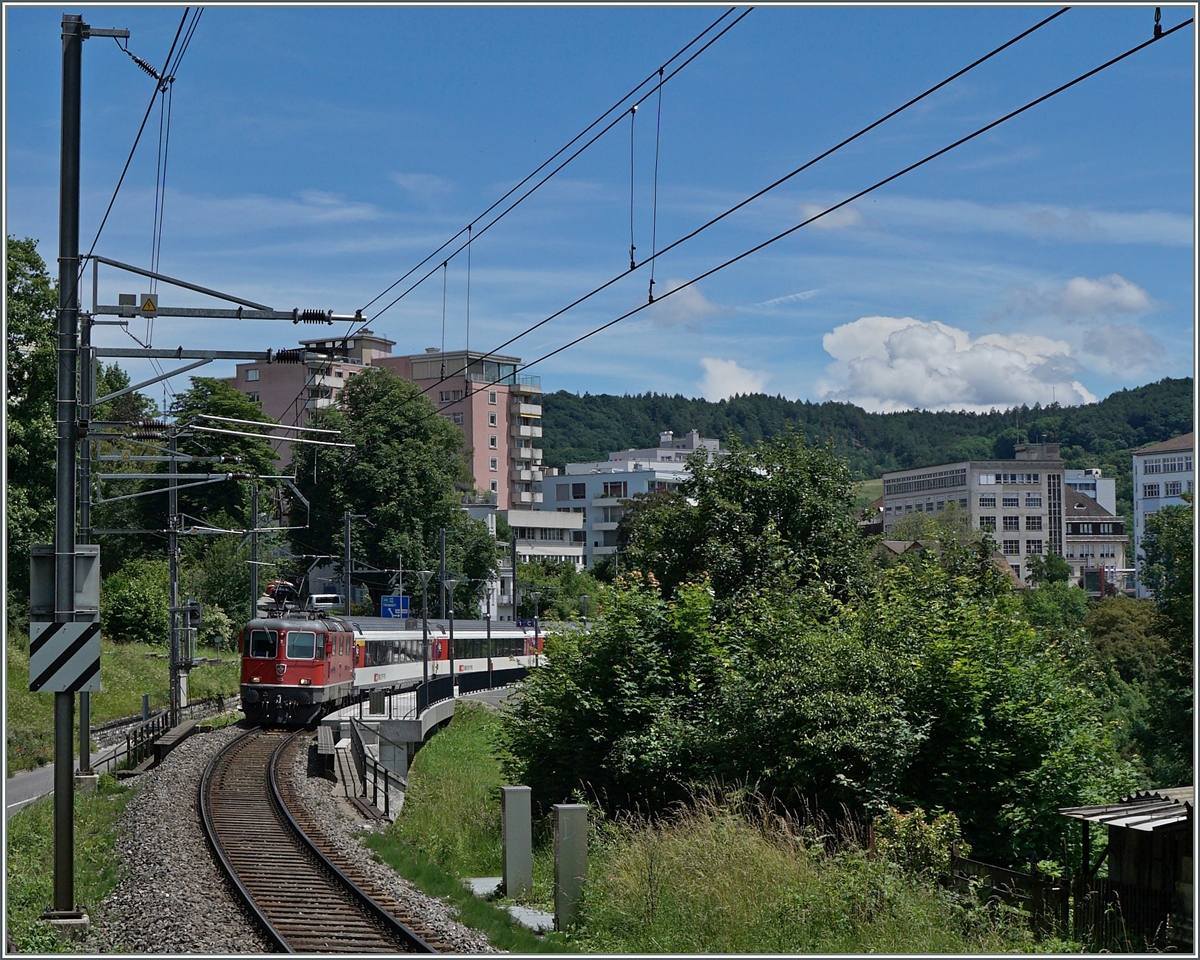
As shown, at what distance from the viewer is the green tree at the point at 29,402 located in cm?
3938

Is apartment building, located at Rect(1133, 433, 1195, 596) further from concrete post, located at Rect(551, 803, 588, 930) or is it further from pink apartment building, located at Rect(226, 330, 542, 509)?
concrete post, located at Rect(551, 803, 588, 930)

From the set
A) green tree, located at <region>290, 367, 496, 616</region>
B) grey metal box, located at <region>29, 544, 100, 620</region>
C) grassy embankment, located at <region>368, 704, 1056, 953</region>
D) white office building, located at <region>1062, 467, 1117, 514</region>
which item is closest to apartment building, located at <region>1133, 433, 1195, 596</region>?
white office building, located at <region>1062, 467, 1117, 514</region>

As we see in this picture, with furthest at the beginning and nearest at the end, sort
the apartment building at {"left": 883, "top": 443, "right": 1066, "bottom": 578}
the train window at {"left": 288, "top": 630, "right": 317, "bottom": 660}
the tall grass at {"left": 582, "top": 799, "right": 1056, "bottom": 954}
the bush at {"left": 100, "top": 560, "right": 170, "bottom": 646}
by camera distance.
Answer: the apartment building at {"left": 883, "top": 443, "right": 1066, "bottom": 578}
the bush at {"left": 100, "top": 560, "right": 170, "bottom": 646}
the train window at {"left": 288, "top": 630, "right": 317, "bottom": 660}
the tall grass at {"left": 582, "top": 799, "right": 1056, "bottom": 954}

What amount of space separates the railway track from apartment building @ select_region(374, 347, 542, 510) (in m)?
88.0

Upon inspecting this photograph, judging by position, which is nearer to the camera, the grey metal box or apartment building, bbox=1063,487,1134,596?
the grey metal box

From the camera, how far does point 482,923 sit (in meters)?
13.0

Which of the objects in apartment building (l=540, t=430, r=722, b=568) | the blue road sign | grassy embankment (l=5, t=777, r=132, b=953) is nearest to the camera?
grassy embankment (l=5, t=777, r=132, b=953)

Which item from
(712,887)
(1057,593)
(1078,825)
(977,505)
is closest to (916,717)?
(1078,825)

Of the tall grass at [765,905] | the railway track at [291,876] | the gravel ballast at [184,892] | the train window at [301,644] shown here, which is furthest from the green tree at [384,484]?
the tall grass at [765,905]

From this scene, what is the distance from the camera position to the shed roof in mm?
12797

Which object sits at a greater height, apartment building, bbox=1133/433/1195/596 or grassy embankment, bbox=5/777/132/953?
apartment building, bbox=1133/433/1195/596

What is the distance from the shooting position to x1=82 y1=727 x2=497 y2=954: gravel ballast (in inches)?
487

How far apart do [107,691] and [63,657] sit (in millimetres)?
32133

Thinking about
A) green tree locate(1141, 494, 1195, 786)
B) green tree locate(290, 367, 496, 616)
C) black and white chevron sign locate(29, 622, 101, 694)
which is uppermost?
green tree locate(290, 367, 496, 616)
